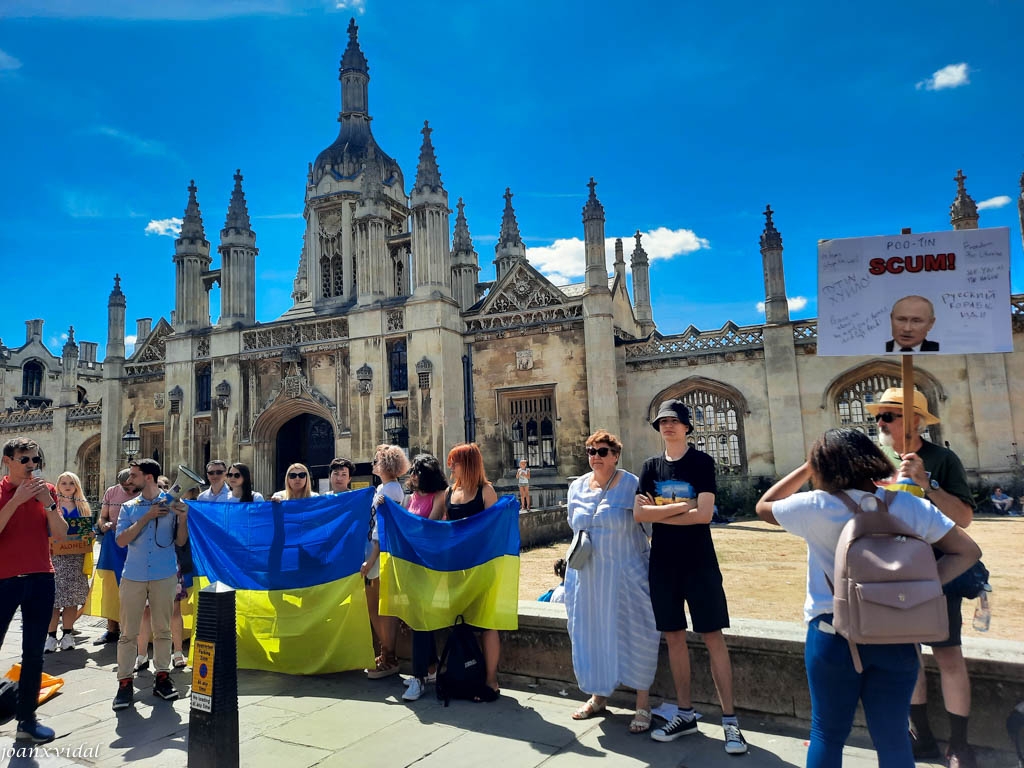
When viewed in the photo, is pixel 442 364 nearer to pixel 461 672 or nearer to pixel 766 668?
pixel 461 672

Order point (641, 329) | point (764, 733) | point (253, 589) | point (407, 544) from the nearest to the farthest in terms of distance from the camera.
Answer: point (764, 733) < point (407, 544) < point (253, 589) < point (641, 329)

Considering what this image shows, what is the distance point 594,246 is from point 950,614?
1737 cm

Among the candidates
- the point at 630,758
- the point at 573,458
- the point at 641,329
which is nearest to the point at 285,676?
the point at 630,758

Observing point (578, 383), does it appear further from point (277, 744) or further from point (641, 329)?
point (277, 744)

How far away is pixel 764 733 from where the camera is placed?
414cm

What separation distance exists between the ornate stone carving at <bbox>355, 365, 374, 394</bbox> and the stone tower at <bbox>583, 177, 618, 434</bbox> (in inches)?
282

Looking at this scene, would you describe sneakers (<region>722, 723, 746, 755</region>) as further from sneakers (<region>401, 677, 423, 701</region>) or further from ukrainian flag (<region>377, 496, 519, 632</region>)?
sneakers (<region>401, 677, 423, 701</region>)

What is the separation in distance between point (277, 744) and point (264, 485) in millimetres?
20400

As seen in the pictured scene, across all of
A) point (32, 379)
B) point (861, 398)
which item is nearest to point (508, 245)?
point (861, 398)

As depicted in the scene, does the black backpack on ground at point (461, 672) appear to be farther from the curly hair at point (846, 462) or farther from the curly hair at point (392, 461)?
the curly hair at point (846, 462)

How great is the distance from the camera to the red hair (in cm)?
550

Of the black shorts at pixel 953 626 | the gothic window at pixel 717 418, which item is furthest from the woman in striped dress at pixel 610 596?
the gothic window at pixel 717 418

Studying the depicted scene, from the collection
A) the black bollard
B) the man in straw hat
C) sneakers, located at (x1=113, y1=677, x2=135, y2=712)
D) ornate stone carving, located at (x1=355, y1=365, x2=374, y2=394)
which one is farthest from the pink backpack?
ornate stone carving, located at (x1=355, y1=365, x2=374, y2=394)

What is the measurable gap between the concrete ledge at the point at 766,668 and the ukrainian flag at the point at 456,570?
12.9 inches
